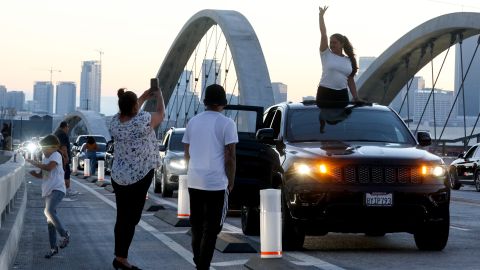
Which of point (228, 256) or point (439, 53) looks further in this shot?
point (439, 53)

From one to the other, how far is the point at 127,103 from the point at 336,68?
491cm

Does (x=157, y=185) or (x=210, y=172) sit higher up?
(x=210, y=172)

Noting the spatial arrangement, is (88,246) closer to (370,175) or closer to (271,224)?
(271,224)

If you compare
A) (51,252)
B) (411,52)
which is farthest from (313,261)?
(411,52)

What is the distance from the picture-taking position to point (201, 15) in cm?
6388

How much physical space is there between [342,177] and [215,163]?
3.39m

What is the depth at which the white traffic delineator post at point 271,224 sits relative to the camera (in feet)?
36.6

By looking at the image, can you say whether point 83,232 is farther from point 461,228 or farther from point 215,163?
point 215,163

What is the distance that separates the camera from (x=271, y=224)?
11164 mm

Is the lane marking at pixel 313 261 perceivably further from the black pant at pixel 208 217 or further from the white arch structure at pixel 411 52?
the white arch structure at pixel 411 52

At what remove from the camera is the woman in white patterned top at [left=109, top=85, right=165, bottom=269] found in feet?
34.9

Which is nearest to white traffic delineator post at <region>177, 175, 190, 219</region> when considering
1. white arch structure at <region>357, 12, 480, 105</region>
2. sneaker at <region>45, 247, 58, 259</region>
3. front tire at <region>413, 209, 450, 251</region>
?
front tire at <region>413, 209, 450, 251</region>

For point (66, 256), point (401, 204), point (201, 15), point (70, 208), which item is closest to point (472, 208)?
point (70, 208)

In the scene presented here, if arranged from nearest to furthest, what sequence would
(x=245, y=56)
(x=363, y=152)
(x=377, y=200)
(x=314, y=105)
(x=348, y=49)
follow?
(x=377, y=200)
(x=363, y=152)
(x=314, y=105)
(x=348, y=49)
(x=245, y=56)
